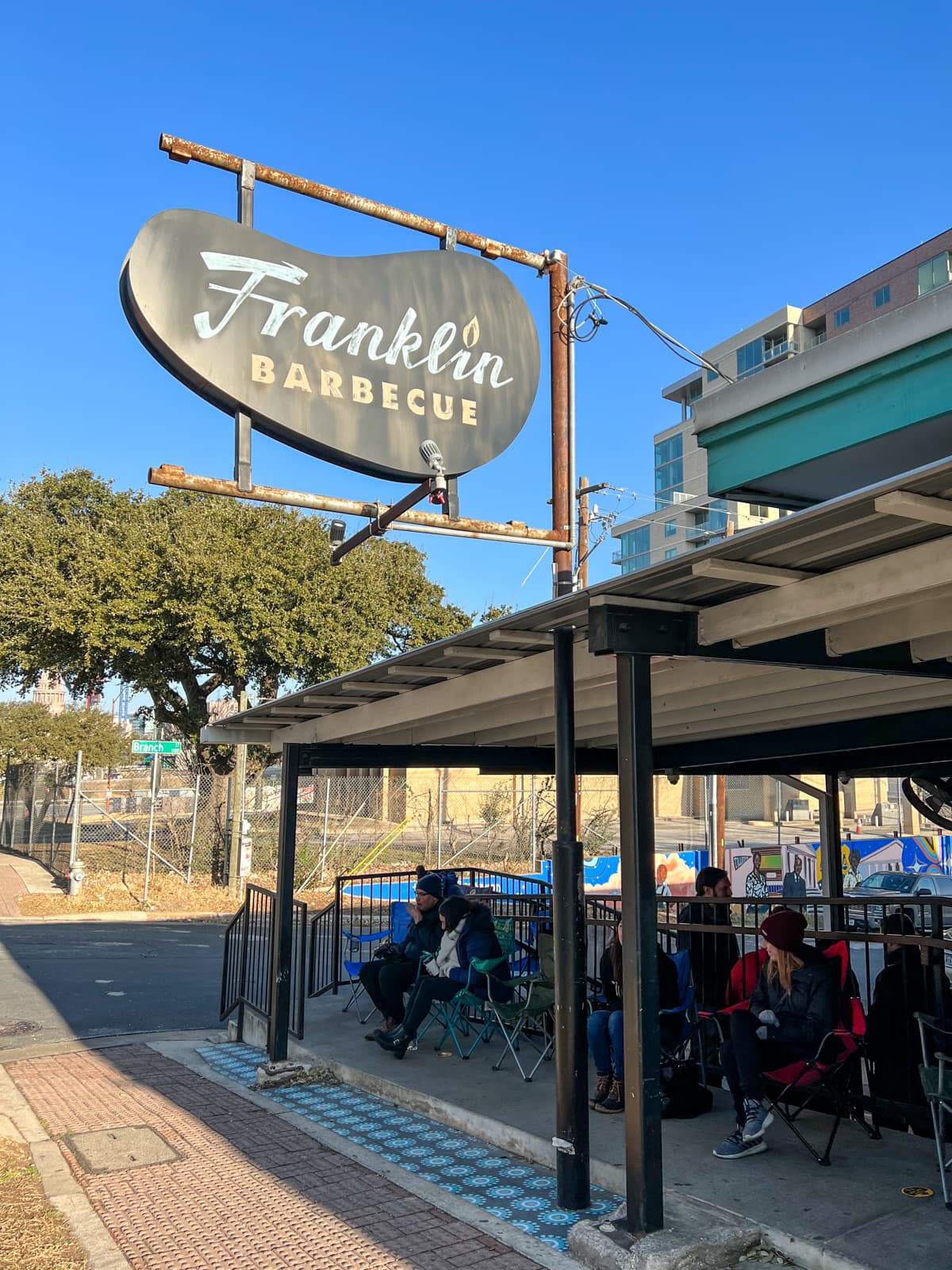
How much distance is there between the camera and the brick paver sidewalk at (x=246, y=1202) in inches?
182

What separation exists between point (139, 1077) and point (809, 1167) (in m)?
5.36

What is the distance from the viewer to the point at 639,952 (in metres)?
4.54

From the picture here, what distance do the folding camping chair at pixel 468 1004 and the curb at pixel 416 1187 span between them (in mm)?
1402

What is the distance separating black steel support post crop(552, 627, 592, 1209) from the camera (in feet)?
16.4

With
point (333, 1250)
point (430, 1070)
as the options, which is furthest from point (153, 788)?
point (333, 1250)

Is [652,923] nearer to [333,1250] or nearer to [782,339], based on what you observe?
[333,1250]

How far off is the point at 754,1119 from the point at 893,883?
16.1 m

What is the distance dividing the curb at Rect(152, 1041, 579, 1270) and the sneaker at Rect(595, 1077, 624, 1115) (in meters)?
1.27

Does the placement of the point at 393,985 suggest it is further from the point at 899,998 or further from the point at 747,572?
the point at 747,572

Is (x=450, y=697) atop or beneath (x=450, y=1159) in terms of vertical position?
atop

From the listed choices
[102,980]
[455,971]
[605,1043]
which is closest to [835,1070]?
[605,1043]

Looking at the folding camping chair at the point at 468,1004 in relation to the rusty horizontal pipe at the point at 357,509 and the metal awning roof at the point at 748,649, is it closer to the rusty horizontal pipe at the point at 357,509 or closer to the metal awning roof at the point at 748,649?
the metal awning roof at the point at 748,649

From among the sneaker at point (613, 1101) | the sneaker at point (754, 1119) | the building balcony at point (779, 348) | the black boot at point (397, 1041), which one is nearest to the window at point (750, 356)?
the building balcony at point (779, 348)

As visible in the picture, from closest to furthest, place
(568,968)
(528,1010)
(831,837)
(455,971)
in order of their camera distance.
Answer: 1. (568,968)
2. (528,1010)
3. (455,971)
4. (831,837)
